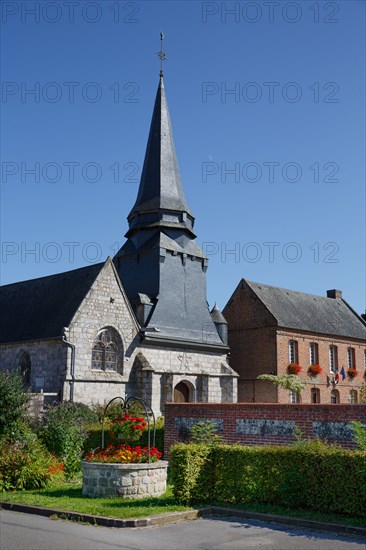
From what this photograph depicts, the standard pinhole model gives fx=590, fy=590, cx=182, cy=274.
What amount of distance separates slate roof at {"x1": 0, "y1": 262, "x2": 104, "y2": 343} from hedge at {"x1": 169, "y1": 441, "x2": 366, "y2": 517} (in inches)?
553

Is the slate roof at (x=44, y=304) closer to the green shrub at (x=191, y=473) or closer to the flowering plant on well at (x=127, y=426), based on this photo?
the flowering plant on well at (x=127, y=426)

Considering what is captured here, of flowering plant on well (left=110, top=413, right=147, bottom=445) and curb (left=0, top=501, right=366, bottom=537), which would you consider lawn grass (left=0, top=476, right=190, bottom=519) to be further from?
flowering plant on well (left=110, top=413, right=147, bottom=445)

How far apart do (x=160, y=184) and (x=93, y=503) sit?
23.3 meters

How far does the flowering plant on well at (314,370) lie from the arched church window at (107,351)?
49.7ft

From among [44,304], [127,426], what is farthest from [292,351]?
[127,426]

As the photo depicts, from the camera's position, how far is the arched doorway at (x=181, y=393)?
2863 centimetres

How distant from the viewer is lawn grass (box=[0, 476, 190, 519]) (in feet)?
34.9

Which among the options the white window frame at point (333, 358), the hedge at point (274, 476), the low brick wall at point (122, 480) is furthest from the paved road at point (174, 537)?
the white window frame at point (333, 358)

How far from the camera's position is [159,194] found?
3241 cm

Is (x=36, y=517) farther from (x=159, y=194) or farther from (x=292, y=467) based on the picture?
(x=159, y=194)

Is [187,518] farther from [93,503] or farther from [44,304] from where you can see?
[44,304]

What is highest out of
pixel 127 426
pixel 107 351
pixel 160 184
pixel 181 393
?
pixel 160 184

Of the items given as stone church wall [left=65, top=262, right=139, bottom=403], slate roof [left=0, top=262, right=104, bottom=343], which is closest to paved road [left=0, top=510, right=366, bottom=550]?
stone church wall [left=65, top=262, right=139, bottom=403]

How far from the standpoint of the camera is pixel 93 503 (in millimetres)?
11555
